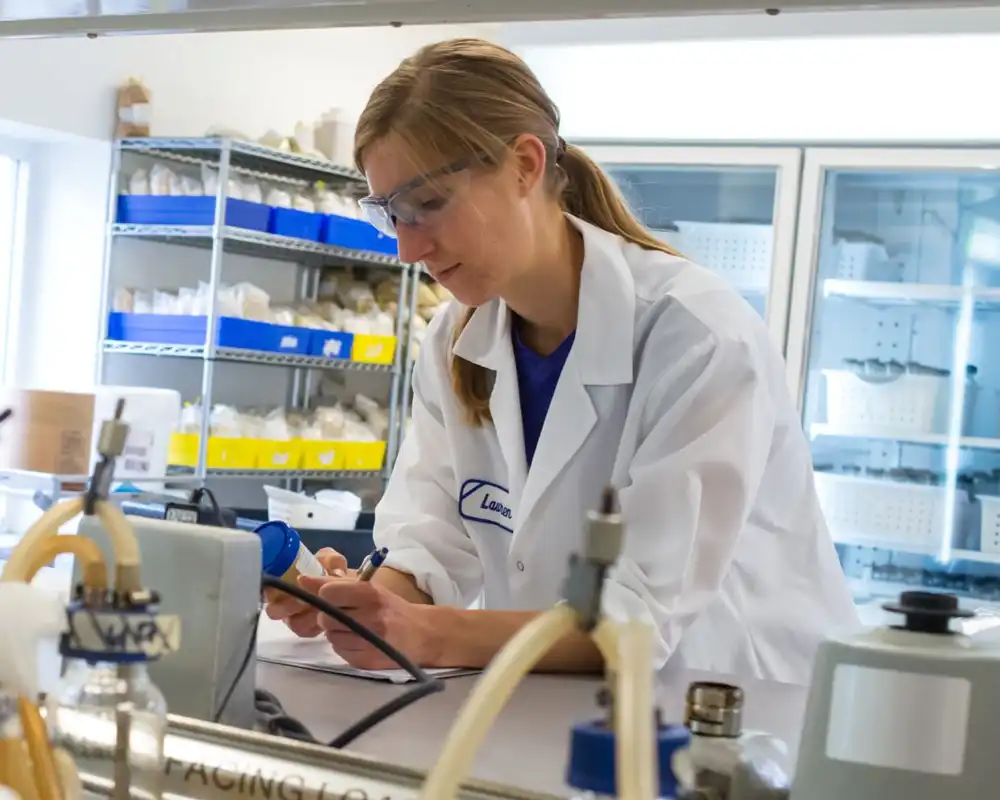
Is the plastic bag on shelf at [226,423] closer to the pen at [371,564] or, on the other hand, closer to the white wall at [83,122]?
the white wall at [83,122]

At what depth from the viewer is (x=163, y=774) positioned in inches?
31.0

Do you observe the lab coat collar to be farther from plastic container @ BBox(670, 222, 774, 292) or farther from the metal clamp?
plastic container @ BBox(670, 222, 774, 292)

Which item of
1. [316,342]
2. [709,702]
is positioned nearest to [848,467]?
[316,342]

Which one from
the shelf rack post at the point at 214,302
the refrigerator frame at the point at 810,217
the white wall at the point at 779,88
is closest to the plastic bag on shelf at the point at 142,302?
the shelf rack post at the point at 214,302

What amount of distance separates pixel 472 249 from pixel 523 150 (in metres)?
0.13

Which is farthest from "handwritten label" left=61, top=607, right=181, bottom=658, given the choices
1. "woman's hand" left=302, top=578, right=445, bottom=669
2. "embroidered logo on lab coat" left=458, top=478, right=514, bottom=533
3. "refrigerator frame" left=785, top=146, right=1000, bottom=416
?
"refrigerator frame" left=785, top=146, right=1000, bottom=416

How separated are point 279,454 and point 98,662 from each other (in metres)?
3.57

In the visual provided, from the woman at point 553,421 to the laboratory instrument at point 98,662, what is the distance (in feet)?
1.51

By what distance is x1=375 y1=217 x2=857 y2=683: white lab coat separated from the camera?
50.8 inches

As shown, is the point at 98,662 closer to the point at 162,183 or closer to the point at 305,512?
the point at 305,512

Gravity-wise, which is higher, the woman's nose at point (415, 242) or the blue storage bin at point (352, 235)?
the blue storage bin at point (352, 235)

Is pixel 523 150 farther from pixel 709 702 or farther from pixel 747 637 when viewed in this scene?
pixel 709 702

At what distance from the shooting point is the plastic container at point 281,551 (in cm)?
125

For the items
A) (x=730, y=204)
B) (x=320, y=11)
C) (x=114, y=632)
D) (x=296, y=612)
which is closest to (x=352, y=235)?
(x=730, y=204)
